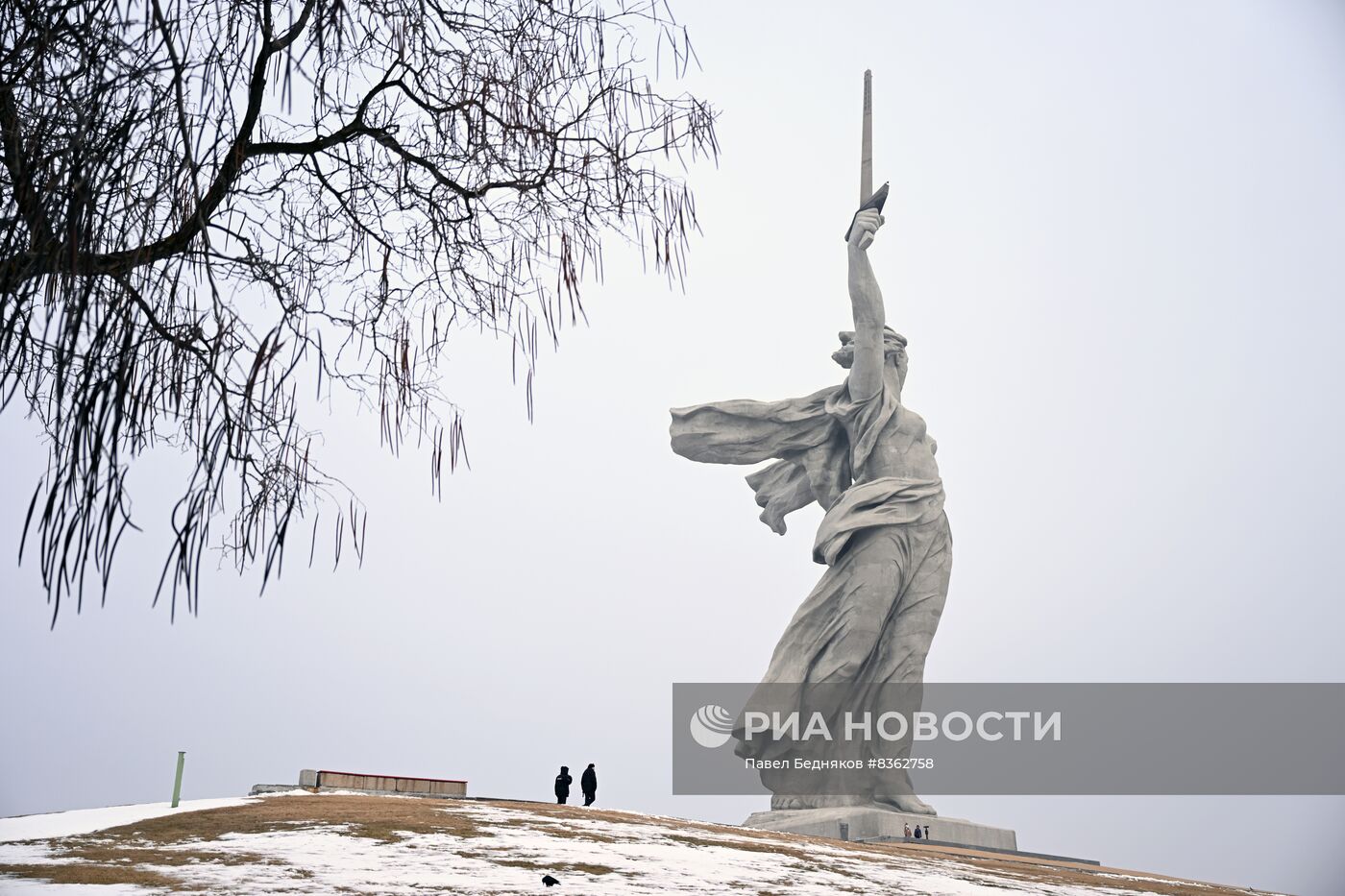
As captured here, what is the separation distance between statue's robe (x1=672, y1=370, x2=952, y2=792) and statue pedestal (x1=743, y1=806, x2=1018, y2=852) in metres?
1.04

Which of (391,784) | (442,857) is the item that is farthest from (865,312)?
(442,857)

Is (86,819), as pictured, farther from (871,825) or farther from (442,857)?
(871,825)

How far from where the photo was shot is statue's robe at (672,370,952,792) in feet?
52.9

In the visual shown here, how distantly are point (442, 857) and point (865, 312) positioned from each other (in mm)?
10468

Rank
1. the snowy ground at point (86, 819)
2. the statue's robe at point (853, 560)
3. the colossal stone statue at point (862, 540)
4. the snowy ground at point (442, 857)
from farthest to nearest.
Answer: the statue's robe at point (853, 560) → the colossal stone statue at point (862, 540) → the snowy ground at point (86, 819) → the snowy ground at point (442, 857)

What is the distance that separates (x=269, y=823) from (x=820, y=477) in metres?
10.2

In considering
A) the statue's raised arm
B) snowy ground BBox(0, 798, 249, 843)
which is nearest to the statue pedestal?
the statue's raised arm

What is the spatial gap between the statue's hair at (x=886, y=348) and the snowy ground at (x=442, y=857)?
305 inches

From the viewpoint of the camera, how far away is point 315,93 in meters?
3.54

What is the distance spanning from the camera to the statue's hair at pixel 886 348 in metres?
17.2

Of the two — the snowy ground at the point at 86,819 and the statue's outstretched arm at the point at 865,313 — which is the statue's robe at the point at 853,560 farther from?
the snowy ground at the point at 86,819

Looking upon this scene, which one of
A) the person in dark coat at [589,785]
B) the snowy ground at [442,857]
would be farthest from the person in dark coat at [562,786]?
the snowy ground at [442,857]

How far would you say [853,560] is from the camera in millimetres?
16391

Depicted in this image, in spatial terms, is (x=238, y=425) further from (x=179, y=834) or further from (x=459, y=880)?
(x=179, y=834)
